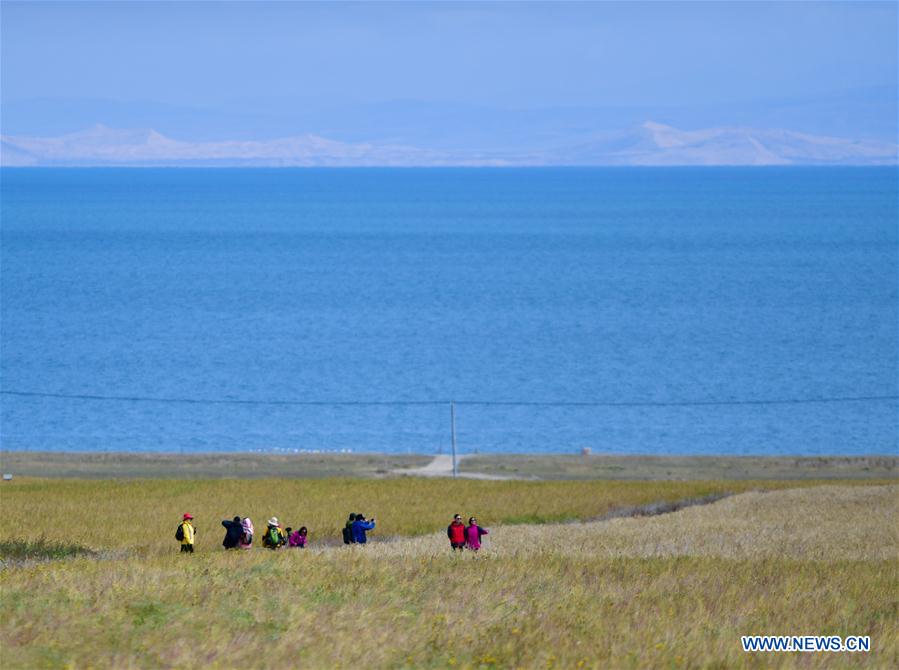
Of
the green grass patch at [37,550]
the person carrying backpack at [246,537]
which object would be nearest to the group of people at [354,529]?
the person carrying backpack at [246,537]

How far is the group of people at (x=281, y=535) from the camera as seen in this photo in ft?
84.2

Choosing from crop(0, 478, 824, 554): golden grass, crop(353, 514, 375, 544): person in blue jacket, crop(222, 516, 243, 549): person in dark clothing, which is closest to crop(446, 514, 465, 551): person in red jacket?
crop(353, 514, 375, 544): person in blue jacket

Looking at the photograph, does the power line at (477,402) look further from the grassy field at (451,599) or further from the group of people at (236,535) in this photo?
the group of people at (236,535)

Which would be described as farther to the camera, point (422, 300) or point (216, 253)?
point (216, 253)

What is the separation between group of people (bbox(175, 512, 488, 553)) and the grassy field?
1.98 ft

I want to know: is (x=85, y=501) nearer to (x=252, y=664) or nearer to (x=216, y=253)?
(x=252, y=664)

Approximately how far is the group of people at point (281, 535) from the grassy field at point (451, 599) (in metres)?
0.60

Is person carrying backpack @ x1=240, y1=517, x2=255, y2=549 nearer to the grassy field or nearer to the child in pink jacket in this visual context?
the grassy field

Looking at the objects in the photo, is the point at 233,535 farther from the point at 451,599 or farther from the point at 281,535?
the point at 451,599

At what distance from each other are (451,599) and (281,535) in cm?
799

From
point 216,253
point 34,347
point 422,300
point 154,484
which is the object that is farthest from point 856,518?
point 216,253

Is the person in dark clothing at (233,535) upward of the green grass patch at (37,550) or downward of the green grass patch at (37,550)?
upward

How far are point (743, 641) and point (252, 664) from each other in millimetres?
6599

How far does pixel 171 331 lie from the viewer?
378 ft
